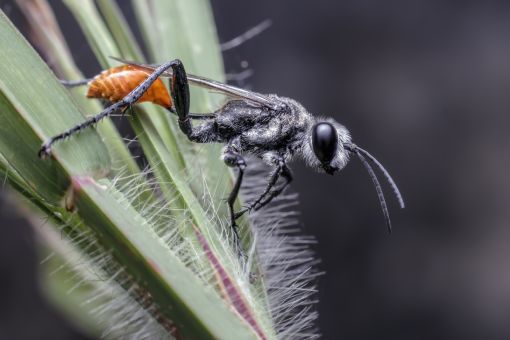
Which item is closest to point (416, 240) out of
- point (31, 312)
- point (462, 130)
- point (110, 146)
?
point (462, 130)

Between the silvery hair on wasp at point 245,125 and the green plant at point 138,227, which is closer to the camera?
the green plant at point 138,227

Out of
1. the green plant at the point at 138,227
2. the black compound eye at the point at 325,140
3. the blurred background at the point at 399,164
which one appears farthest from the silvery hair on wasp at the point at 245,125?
the blurred background at the point at 399,164

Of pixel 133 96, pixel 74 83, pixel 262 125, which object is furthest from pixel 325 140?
pixel 74 83

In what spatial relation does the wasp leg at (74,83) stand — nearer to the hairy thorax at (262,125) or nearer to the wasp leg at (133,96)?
the wasp leg at (133,96)

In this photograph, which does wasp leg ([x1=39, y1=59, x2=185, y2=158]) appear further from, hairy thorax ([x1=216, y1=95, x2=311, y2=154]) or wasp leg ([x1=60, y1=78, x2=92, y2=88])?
hairy thorax ([x1=216, y1=95, x2=311, y2=154])

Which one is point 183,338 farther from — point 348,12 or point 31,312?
point 348,12

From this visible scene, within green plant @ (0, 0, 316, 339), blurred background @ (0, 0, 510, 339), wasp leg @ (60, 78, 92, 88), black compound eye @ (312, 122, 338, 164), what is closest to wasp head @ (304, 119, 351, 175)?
black compound eye @ (312, 122, 338, 164)

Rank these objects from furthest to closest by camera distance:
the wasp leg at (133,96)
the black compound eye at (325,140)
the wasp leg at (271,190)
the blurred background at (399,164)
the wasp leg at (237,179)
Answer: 1. the blurred background at (399,164)
2. the black compound eye at (325,140)
3. the wasp leg at (271,190)
4. the wasp leg at (237,179)
5. the wasp leg at (133,96)

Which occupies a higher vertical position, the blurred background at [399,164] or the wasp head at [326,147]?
the wasp head at [326,147]
